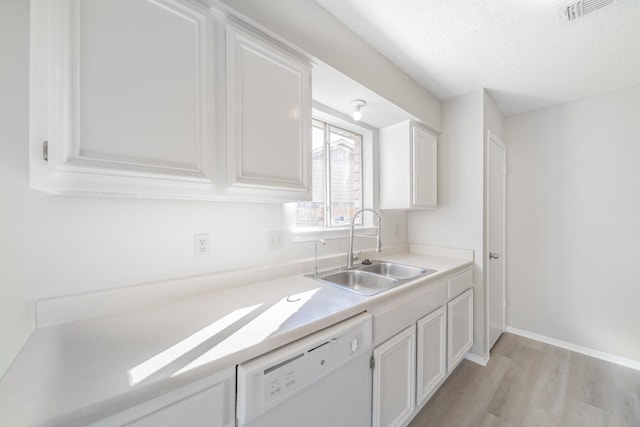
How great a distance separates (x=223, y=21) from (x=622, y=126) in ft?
10.7

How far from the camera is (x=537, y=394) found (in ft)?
5.90

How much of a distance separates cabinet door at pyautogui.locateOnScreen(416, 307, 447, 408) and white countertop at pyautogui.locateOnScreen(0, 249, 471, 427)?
1.92 ft

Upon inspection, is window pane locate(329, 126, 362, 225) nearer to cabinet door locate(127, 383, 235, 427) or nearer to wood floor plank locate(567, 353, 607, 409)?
cabinet door locate(127, 383, 235, 427)

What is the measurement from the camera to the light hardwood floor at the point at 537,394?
157cm

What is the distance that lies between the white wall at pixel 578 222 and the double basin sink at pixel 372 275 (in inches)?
67.1

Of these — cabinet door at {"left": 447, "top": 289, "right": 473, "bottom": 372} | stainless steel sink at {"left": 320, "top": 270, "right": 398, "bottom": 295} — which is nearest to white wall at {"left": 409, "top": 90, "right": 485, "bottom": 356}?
cabinet door at {"left": 447, "top": 289, "right": 473, "bottom": 372}

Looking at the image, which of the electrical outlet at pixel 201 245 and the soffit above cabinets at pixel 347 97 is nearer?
the electrical outlet at pixel 201 245

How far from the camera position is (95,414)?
20.5 inches

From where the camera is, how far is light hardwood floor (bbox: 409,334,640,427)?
157cm

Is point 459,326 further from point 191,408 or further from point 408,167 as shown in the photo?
point 191,408

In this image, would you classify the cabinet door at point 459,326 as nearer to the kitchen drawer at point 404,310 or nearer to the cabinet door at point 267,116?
the kitchen drawer at point 404,310

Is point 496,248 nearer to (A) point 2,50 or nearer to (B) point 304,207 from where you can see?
(B) point 304,207

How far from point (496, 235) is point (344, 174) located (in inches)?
65.5

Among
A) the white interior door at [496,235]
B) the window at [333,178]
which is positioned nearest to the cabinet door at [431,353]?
the white interior door at [496,235]
